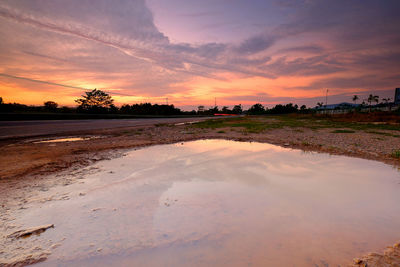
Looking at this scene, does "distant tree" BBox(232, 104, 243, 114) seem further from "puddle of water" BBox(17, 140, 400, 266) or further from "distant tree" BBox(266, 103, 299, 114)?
"puddle of water" BBox(17, 140, 400, 266)

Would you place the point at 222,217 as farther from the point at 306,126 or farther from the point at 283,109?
the point at 283,109

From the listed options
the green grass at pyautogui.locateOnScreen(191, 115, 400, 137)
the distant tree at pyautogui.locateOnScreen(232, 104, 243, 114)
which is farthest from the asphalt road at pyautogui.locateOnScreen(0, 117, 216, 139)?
the distant tree at pyautogui.locateOnScreen(232, 104, 243, 114)

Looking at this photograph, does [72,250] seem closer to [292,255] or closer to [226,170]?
[292,255]

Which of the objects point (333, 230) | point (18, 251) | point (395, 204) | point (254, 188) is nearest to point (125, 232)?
point (18, 251)

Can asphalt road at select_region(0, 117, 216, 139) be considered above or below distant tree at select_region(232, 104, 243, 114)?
below

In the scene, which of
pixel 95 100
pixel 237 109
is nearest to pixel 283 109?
pixel 237 109

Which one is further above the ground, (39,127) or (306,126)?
(39,127)

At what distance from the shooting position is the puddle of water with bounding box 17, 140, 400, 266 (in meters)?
1.84

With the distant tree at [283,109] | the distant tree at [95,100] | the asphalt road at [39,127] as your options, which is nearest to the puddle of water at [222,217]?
the asphalt road at [39,127]

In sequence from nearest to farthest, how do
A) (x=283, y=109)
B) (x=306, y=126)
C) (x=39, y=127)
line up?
(x=39, y=127) < (x=306, y=126) < (x=283, y=109)

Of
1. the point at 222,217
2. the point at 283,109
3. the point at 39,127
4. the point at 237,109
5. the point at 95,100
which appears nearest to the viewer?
the point at 222,217

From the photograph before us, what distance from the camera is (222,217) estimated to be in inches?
99.1

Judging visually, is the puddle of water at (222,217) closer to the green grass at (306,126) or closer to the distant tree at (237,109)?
the green grass at (306,126)

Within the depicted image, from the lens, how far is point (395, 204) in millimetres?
2918
